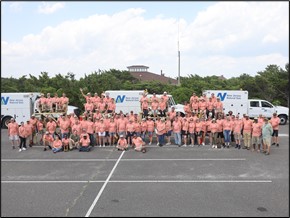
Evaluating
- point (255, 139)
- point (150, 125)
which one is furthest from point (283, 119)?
point (150, 125)

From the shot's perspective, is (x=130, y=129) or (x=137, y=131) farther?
(x=137, y=131)

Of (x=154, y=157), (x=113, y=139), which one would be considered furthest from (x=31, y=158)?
(x=154, y=157)

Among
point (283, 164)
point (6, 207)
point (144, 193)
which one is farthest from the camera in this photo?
point (283, 164)

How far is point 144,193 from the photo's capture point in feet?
28.0

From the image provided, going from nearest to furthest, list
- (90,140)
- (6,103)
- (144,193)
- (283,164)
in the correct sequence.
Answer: (144,193) < (283,164) < (90,140) < (6,103)

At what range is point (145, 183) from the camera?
945 cm

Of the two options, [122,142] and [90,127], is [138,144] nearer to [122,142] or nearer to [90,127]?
[122,142]

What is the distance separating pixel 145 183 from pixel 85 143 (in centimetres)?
585

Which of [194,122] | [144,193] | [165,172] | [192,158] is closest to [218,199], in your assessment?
[144,193]

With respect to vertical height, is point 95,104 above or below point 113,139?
above

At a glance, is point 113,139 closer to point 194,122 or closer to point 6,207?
point 194,122

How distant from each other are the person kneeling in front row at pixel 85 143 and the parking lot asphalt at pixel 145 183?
415 millimetres

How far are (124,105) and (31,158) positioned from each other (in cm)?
1011

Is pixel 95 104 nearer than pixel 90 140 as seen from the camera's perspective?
No
